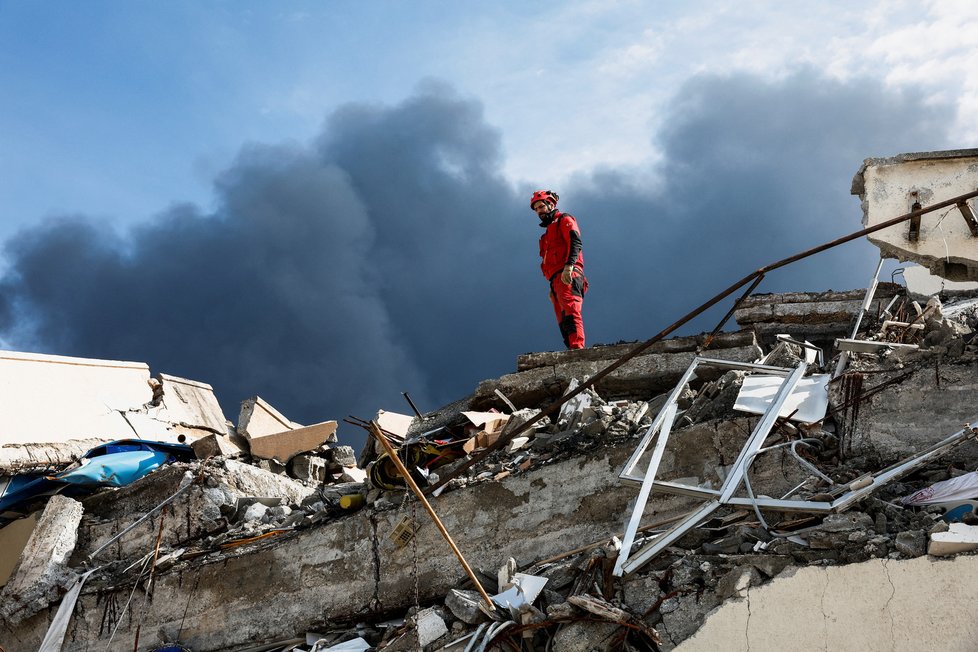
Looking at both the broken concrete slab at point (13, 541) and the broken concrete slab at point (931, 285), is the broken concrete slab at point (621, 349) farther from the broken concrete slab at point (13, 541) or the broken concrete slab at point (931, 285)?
the broken concrete slab at point (13, 541)

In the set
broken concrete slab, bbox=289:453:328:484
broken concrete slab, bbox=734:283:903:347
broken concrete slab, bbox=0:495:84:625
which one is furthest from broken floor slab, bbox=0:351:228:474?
broken concrete slab, bbox=734:283:903:347

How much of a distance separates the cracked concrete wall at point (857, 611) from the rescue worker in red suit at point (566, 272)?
204 inches

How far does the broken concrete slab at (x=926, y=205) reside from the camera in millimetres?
7715

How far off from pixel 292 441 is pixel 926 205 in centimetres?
695

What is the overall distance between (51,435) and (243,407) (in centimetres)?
230

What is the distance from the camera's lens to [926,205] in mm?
7793

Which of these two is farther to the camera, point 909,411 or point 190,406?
point 190,406

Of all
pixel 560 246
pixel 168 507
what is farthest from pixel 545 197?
pixel 168 507

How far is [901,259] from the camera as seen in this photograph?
26.1 ft

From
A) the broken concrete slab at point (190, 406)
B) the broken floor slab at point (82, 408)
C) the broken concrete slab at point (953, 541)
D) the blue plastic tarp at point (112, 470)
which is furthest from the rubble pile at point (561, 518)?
the broken concrete slab at point (190, 406)

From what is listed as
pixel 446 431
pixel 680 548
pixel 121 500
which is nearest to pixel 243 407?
pixel 121 500

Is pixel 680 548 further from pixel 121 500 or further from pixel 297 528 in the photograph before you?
pixel 121 500

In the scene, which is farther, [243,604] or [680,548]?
[243,604]

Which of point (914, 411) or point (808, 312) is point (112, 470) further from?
point (914, 411)
